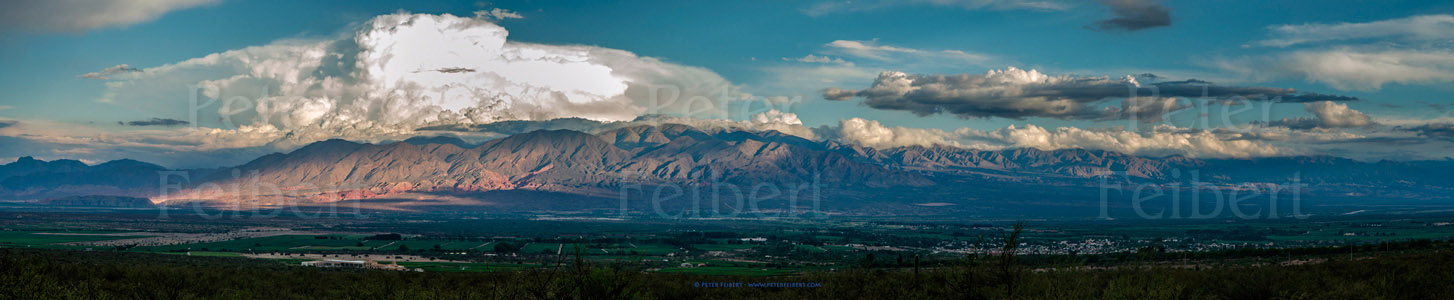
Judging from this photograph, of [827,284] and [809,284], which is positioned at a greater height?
[827,284]

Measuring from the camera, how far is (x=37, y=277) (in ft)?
121

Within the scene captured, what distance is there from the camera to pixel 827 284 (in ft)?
149

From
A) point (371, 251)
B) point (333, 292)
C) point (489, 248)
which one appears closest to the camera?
point (333, 292)

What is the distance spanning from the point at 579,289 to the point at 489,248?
170 meters

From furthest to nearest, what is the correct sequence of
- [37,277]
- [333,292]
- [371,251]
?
[371,251] → [333,292] → [37,277]

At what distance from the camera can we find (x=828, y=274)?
4956cm

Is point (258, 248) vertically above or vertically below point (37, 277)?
below

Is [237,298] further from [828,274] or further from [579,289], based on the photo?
[828,274]

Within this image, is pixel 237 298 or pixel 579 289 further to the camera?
pixel 237 298

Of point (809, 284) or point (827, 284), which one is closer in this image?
point (827, 284)

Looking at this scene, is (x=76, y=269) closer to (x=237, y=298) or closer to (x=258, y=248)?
(x=237, y=298)

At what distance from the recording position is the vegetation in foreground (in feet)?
101

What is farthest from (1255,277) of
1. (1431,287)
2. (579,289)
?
(579,289)

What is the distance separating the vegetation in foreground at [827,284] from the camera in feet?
101
